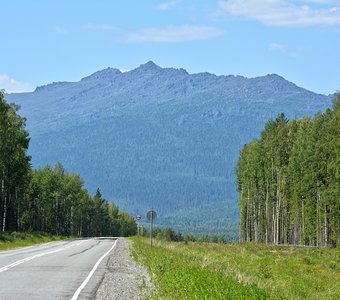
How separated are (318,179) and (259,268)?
37654 millimetres

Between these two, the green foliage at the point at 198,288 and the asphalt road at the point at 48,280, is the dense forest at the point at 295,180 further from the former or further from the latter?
the green foliage at the point at 198,288

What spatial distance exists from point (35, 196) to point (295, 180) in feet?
165

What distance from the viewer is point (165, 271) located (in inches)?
941

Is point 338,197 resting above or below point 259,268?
above

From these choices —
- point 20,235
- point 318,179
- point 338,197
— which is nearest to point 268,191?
point 318,179

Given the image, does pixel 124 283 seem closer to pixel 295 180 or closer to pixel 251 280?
pixel 251 280

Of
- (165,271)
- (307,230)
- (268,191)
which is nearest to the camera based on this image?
(165,271)

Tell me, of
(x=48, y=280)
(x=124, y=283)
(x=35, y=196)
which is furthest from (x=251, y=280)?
(x=35, y=196)

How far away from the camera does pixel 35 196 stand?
353ft

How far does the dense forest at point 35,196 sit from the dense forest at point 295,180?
28903mm

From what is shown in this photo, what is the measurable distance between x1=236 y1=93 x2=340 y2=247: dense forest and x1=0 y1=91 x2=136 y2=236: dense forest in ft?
94.8

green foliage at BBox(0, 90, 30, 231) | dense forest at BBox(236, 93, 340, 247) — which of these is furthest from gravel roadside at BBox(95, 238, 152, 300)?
green foliage at BBox(0, 90, 30, 231)

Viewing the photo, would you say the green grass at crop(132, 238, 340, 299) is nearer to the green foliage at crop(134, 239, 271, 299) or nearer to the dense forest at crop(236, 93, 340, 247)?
the green foliage at crop(134, 239, 271, 299)

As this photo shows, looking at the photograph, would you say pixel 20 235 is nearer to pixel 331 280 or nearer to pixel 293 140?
pixel 293 140
